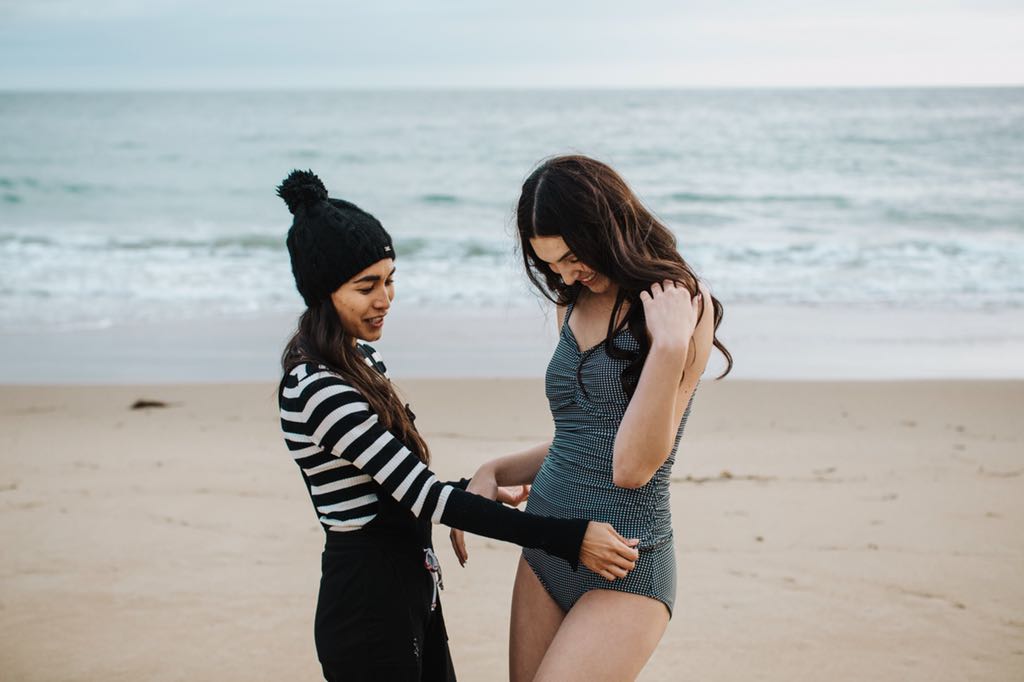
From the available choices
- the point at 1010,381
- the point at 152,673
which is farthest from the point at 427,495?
the point at 1010,381

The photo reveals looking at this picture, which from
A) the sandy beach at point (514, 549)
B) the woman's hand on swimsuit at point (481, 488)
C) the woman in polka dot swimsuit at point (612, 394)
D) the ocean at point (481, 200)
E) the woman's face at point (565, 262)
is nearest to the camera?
the woman in polka dot swimsuit at point (612, 394)

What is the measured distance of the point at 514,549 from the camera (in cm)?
495

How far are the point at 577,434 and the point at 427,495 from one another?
45 cm

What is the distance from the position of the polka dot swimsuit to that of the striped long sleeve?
19 cm

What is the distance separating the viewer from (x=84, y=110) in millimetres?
55625

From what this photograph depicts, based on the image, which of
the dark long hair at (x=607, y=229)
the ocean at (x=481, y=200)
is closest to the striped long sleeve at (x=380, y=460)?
the dark long hair at (x=607, y=229)

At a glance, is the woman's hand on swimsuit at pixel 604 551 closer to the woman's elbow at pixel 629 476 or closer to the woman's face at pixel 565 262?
the woman's elbow at pixel 629 476

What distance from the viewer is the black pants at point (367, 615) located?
2.18 meters

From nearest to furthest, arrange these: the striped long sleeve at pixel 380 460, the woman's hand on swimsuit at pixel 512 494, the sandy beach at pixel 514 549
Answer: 1. the striped long sleeve at pixel 380 460
2. the woman's hand on swimsuit at pixel 512 494
3. the sandy beach at pixel 514 549

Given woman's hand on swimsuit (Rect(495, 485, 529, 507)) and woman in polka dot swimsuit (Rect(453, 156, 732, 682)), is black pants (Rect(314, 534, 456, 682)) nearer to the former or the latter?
woman in polka dot swimsuit (Rect(453, 156, 732, 682))

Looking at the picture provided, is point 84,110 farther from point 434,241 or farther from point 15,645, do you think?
point 15,645

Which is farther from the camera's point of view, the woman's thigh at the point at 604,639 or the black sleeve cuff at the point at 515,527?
the woman's thigh at the point at 604,639

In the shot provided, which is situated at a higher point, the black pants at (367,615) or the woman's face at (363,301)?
the woman's face at (363,301)

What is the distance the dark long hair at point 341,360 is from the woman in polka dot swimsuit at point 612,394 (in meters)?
0.42
